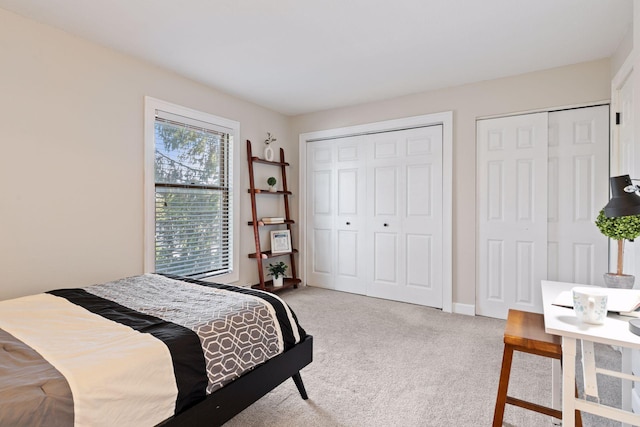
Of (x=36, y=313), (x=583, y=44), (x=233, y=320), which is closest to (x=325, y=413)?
(x=233, y=320)

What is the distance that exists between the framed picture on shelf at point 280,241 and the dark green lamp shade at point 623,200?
3514 millimetres

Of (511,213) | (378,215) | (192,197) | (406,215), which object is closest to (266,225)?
(192,197)

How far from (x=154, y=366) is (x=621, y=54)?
3.75 m

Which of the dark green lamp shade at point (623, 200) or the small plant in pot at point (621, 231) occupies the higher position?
the dark green lamp shade at point (623, 200)

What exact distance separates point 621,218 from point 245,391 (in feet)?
7.40

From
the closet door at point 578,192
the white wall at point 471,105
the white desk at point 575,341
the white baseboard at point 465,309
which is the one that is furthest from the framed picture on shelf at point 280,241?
the white desk at point 575,341

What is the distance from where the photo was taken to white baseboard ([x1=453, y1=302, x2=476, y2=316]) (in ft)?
11.5

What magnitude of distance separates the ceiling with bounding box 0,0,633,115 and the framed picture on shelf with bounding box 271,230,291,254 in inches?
75.8

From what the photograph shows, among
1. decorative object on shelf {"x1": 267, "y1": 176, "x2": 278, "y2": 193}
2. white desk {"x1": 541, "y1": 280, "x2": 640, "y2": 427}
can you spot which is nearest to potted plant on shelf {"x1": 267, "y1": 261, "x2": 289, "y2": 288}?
decorative object on shelf {"x1": 267, "y1": 176, "x2": 278, "y2": 193}

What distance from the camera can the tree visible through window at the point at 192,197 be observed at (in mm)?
3176

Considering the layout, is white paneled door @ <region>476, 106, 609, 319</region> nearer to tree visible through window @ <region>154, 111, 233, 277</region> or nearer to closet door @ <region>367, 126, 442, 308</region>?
closet door @ <region>367, 126, 442, 308</region>

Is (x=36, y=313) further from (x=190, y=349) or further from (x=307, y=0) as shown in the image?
(x=307, y=0)

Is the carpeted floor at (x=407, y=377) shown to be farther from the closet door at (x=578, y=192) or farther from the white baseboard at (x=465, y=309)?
the closet door at (x=578, y=192)

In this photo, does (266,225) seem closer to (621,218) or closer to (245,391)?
(245,391)
